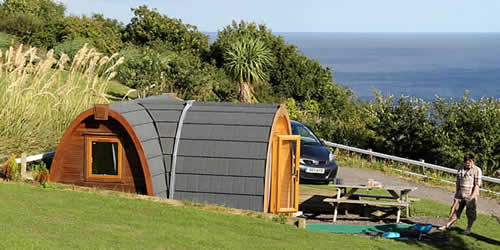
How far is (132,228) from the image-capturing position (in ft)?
31.9

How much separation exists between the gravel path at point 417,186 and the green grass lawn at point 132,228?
409cm

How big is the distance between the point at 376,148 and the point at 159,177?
569 inches

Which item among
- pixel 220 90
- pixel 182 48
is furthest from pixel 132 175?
pixel 182 48

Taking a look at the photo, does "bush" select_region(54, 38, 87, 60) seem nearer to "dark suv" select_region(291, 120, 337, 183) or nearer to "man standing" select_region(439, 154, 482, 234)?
"dark suv" select_region(291, 120, 337, 183)

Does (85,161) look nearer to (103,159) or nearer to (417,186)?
(103,159)

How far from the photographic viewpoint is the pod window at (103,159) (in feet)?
43.6

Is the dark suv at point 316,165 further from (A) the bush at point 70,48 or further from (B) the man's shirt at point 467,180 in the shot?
(A) the bush at point 70,48

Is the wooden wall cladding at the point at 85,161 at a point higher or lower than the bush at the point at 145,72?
lower

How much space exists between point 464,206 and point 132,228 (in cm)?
735

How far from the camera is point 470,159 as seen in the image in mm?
13164

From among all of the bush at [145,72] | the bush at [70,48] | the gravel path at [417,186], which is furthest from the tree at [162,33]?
the gravel path at [417,186]

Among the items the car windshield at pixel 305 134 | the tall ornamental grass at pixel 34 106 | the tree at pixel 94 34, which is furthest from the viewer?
the tree at pixel 94 34

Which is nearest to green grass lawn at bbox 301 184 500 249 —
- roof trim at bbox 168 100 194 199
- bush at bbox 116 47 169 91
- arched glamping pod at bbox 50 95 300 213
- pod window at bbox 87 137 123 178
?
arched glamping pod at bbox 50 95 300 213

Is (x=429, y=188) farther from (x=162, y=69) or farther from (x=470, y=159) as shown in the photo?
(x=162, y=69)
